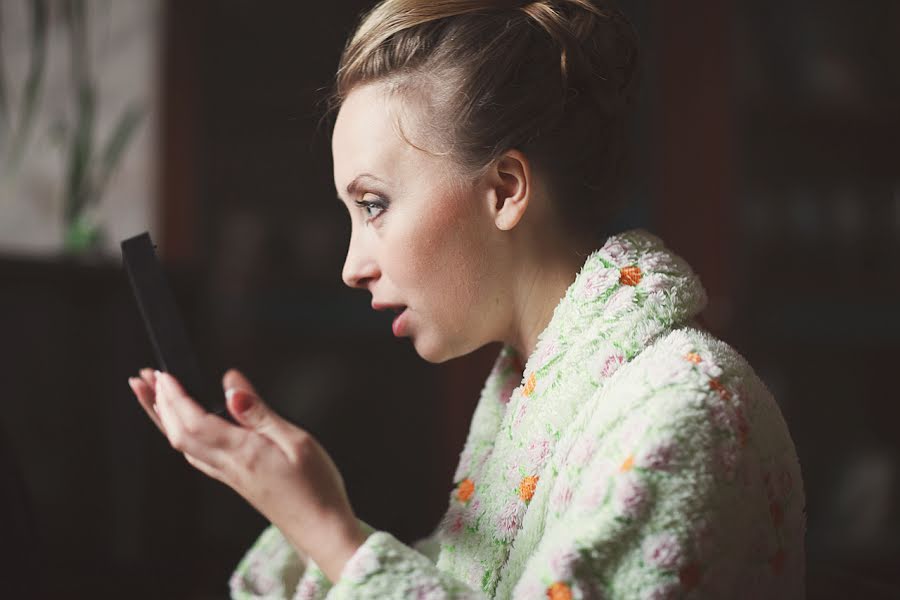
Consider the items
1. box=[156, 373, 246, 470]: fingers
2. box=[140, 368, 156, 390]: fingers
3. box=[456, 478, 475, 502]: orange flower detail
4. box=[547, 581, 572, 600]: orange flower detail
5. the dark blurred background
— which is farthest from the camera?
the dark blurred background

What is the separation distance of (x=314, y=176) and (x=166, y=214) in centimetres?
40

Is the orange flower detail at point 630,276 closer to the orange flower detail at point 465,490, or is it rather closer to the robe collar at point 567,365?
the robe collar at point 567,365

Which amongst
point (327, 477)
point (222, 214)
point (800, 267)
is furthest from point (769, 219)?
point (327, 477)

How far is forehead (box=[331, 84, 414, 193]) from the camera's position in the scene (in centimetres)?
87

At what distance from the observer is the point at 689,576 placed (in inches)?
25.0

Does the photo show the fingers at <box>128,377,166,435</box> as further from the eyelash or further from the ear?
the ear

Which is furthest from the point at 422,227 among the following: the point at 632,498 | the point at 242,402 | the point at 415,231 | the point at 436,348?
the point at 632,498

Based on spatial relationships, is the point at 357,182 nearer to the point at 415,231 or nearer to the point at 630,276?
the point at 415,231

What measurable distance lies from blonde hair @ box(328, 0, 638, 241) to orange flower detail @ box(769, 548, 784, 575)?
15.6 inches

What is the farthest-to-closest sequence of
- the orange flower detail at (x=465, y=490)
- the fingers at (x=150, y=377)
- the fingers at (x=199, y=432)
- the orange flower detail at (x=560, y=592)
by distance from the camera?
the orange flower detail at (x=465, y=490), the fingers at (x=150, y=377), the fingers at (x=199, y=432), the orange flower detail at (x=560, y=592)

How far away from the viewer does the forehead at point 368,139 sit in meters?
0.87

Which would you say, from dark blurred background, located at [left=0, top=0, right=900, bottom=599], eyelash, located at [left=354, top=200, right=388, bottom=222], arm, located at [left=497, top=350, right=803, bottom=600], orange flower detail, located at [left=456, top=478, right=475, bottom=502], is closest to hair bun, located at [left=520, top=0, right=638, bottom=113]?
eyelash, located at [left=354, top=200, right=388, bottom=222]

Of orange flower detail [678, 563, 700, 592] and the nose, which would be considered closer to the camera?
orange flower detail [678, 563, 700, 592]

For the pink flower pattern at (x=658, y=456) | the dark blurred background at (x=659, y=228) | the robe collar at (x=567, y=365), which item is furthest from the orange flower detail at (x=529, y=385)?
the dark blurred background at (x=659, y=228)
